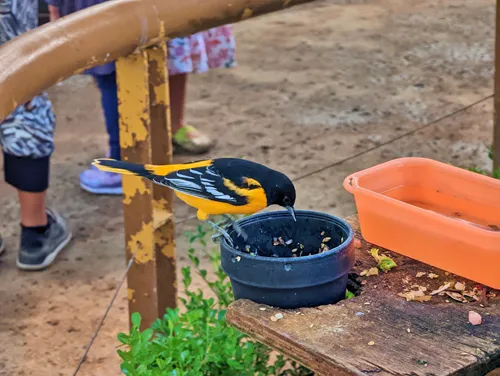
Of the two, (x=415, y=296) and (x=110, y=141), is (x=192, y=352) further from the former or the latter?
(x=110, y=141)

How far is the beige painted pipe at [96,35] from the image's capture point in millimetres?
1748

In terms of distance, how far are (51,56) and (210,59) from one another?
98.1 inches

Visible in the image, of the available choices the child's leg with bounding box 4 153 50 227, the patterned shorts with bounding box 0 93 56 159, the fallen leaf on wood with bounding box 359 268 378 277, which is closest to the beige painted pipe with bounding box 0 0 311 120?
the fallen leaf on wood with bounding box 359 268 378 277

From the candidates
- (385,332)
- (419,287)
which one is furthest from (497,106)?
(385,332)

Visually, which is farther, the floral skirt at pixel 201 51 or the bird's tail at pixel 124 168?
the floral skirt at pixel 201 51

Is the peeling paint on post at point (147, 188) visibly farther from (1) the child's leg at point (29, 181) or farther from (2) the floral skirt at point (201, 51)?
(2) the floral skirt at point (201, 51)

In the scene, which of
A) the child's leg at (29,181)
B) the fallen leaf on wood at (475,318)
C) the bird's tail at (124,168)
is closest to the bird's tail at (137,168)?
the bird's tail at (124,168)

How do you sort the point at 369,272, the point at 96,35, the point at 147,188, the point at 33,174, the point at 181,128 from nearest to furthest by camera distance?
the point at 369,272, the point at 96,35, the point at 147,188, the point at 33,174, the point at 181,128

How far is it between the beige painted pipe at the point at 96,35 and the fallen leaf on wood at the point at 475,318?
87cm

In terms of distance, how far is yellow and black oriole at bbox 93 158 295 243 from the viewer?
1.91 m

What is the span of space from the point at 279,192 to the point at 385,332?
0.47 meters

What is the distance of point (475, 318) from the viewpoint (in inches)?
61.9

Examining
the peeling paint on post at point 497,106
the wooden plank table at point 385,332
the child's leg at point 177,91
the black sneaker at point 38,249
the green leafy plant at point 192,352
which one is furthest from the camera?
the child's leg at point 177,91

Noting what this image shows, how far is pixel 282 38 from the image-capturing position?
6383 mm
